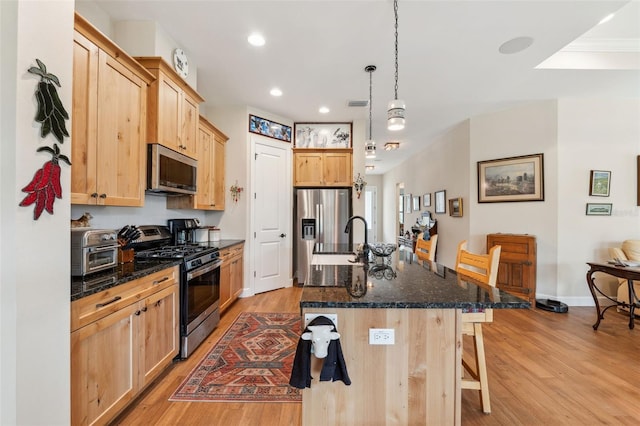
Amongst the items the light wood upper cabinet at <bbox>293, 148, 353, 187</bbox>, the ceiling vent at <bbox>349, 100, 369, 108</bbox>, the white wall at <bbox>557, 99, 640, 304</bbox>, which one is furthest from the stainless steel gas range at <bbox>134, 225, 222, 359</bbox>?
the white wall at <bbox>557, 99, 640, 304</bbox>

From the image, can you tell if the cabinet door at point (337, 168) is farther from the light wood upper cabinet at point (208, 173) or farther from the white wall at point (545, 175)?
the white wall at point (545, 175)

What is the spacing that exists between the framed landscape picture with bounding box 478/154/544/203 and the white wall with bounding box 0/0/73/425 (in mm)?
4955

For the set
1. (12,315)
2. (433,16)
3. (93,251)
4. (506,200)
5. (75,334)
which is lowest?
(75,334)

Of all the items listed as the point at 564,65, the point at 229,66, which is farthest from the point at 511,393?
the point at 229,66

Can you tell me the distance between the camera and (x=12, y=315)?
99cm

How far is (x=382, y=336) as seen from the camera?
1191mm

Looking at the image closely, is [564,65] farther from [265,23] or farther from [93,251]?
[93,251]

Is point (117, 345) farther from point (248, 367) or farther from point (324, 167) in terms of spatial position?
point (324, 167)

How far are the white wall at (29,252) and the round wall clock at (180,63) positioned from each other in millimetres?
1429

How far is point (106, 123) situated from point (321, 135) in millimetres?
3408

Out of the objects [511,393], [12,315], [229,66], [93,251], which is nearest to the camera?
[12,315]

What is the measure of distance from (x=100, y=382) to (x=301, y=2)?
289cm

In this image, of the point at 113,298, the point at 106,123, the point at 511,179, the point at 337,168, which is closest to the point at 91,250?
the point at 113,298

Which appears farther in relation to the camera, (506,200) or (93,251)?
(506,200)
